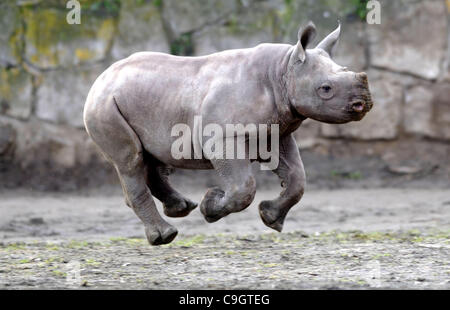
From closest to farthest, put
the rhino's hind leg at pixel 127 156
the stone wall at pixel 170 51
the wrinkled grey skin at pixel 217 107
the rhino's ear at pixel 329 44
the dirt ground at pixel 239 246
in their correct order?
the dirt ground at pixel 239 246 < the wrinkled grey skin at pixel 217 107 < the rhino's ear at pixel 329 44 < the rhino's hind leg at pixel 127 156 < the stone wall at pixel 170 51

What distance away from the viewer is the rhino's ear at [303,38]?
4.70 m

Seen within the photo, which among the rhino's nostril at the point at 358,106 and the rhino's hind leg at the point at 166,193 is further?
the rhino's hind leg at the point at 166,193

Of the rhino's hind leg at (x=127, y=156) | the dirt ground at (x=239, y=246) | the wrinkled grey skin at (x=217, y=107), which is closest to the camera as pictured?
the dirt ground at (x=239, y=246)

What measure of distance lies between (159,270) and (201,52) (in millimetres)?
4755

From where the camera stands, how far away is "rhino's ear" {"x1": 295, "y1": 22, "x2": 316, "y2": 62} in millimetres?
4695

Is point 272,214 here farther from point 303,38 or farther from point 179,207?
point 303,38

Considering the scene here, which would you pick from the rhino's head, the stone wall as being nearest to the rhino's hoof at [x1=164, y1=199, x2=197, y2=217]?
the rhino's head

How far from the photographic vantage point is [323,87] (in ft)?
15.1

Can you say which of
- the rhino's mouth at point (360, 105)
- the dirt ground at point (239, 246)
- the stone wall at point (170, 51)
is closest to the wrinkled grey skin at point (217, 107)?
the rhino's mouth at point (360, 105)

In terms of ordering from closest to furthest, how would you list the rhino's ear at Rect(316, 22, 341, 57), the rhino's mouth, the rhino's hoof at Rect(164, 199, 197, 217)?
1. the rhino's mouth
2. the rhino's ear at Rect(316, 22, 341, 57)
3. the rhino's hoof at Rect(164, 199, 197, 217)

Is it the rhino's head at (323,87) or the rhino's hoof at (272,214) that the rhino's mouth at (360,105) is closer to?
the rhino's head at (323,87)

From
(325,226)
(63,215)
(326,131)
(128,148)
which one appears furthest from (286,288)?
(326,131)

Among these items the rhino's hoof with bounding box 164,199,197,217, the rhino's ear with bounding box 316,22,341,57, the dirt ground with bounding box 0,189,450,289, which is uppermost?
the rhino's ear with bounding box 316,22,341,57

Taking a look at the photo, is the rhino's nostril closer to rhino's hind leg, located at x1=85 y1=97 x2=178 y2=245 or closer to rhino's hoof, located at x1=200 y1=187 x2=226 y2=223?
rhino's hoof, located at x1=200 y1=187 x2=226 y2=223
